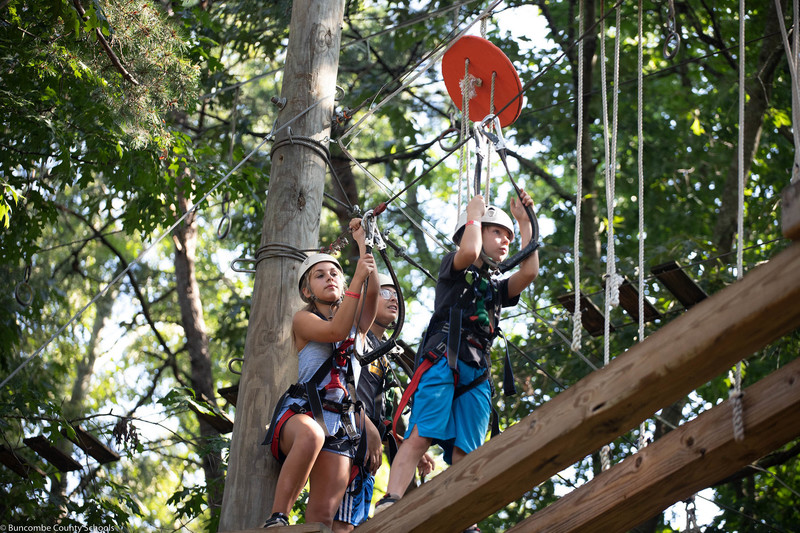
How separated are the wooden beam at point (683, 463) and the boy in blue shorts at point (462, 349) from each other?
1.91 feet

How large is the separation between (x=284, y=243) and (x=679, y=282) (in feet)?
9.94

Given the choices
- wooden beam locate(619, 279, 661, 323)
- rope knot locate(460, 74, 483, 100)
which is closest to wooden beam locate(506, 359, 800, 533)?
rope knot locate(460, 74, 483, 100)

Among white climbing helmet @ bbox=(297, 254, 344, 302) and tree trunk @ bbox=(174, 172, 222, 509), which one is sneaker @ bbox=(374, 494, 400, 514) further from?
tree trunk @ bbox=(174, 172, 222, 509)

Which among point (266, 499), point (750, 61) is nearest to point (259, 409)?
point (266, 499)

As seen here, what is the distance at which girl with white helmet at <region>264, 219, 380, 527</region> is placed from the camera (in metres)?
3.60

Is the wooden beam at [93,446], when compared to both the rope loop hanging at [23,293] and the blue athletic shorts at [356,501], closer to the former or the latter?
the rope loop hanging at [23,293]

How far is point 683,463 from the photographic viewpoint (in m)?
2.70

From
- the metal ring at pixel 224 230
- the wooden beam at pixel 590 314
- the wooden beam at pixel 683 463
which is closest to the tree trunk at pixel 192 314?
the metal ring at pixel 224 230

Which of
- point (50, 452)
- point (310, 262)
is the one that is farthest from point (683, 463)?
point (50, 452)

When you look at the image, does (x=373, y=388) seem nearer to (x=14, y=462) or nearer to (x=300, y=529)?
(x=300, y=529)

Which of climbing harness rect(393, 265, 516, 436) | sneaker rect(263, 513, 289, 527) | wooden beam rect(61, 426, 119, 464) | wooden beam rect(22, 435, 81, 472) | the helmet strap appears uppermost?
wooden beam rect(61, 426, 119, 464)

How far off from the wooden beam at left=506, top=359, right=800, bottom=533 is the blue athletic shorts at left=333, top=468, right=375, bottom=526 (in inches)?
35.7

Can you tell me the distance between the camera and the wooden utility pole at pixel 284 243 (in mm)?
3805

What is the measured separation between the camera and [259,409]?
13.0 feet
